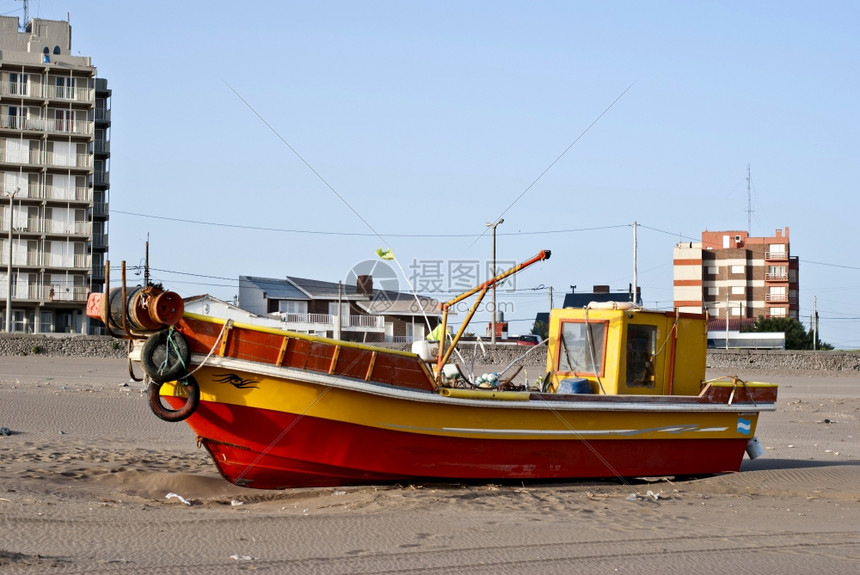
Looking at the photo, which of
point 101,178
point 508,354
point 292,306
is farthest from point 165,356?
point 101,178

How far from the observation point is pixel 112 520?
25.2ft

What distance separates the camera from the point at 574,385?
11398mm

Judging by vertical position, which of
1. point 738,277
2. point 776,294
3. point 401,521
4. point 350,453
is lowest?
point 401,521

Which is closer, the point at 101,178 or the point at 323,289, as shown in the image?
the point at 101,178

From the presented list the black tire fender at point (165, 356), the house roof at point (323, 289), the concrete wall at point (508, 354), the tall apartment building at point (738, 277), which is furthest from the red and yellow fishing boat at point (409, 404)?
the tall apartment building at point (738, 277)

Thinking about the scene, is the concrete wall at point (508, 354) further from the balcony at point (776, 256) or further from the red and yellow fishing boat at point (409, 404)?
the balcony at point (776, 256)

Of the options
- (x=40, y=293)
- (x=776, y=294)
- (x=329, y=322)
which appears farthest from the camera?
(x=776, y=294)

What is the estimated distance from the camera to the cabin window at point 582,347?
38.6ft

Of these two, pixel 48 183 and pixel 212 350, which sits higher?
pixel 48 183

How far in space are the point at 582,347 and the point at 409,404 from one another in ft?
9.98

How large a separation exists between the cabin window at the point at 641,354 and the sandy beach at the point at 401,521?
131 cm

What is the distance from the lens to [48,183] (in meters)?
52.6

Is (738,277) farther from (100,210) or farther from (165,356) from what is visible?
(165,356)

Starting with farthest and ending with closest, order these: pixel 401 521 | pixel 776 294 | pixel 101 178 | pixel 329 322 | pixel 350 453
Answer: pixel 776 294 < pixel 101 178 < pixel 329 322 < pixel 350 453 < pixel 401 521
